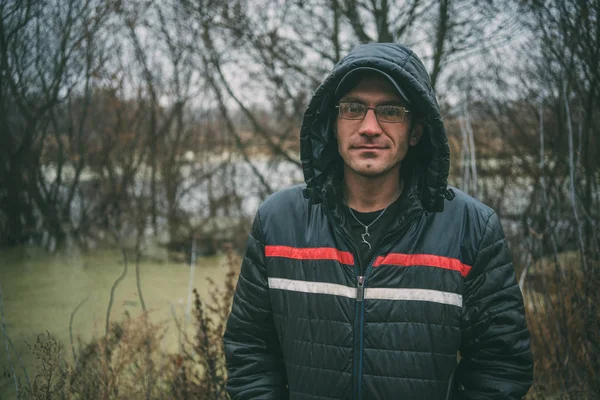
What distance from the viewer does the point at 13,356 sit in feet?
9.07

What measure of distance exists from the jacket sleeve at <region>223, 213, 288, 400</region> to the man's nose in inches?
21.4

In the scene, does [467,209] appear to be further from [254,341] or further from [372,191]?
[254,341]

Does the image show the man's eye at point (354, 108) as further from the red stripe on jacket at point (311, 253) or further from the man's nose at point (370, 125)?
the red stripe on jacket at point (311, 253)

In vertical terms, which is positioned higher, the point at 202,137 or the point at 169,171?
the point at 202,137

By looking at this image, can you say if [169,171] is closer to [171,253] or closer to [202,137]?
[202,137]

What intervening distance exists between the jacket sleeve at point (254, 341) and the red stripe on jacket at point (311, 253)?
0.06m

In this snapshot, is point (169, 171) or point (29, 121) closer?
point (29, 121)

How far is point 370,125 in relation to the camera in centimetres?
148

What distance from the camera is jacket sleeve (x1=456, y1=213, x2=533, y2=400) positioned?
137cm

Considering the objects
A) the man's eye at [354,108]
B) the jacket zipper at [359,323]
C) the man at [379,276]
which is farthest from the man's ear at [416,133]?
the jacket zipper at [359,323]

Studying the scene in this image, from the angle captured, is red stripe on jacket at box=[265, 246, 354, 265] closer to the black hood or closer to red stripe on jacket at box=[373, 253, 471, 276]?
red stripe on jacket at box=[373, 253, 471, 276]

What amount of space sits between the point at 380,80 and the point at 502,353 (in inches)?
40.4

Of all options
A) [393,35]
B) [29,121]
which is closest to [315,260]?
[29,121]

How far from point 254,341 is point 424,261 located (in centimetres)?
70
